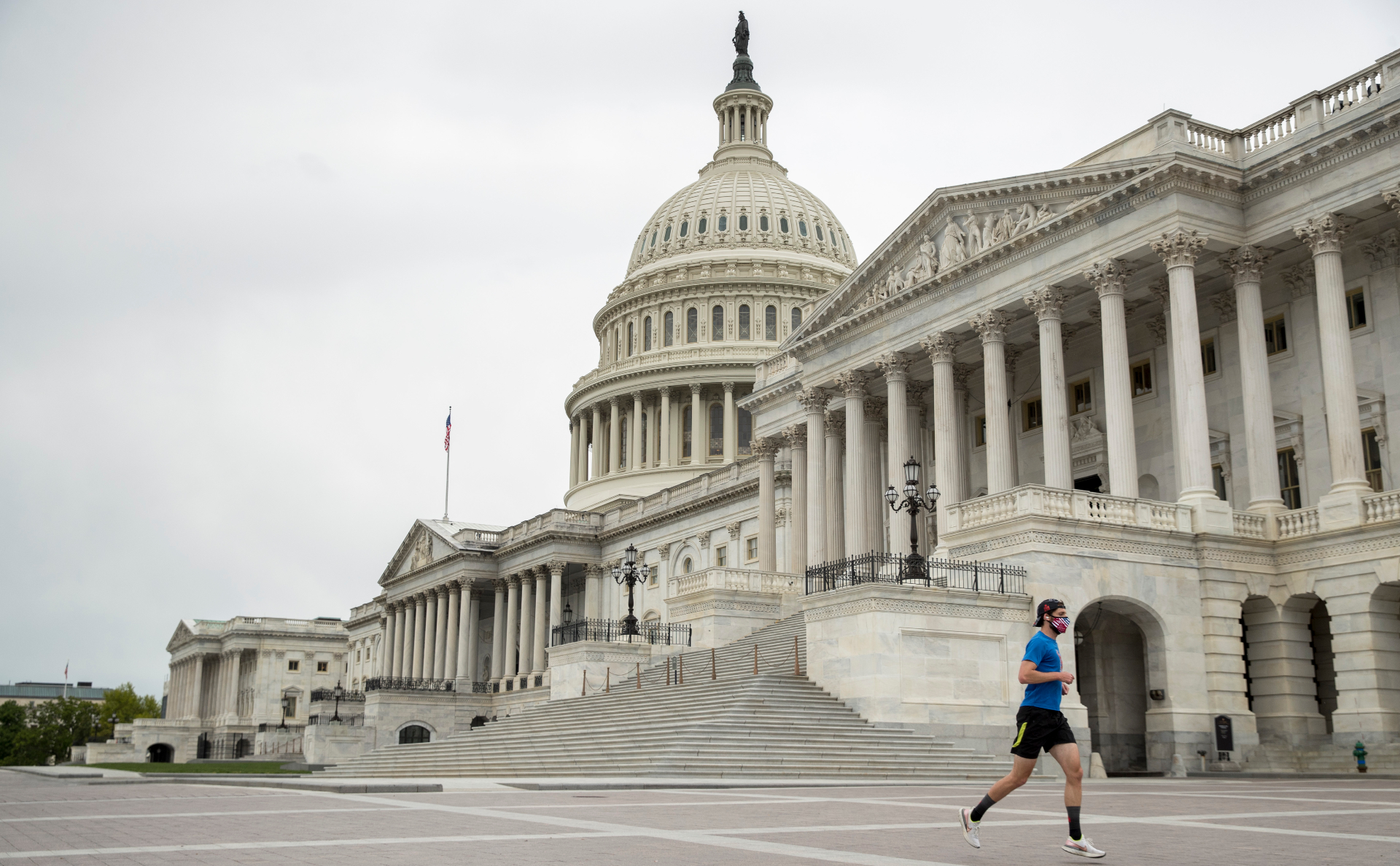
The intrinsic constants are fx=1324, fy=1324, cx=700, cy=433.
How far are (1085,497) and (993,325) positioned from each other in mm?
11236

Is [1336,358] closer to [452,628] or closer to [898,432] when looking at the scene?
[898,432]

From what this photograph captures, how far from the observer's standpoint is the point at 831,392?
55.8 meters

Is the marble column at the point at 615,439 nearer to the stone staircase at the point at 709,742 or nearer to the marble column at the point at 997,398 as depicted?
the marble column at the point at 997,398

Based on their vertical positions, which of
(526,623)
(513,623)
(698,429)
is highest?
(698,429)

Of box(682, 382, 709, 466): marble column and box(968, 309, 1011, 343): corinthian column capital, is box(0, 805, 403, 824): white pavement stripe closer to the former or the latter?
box(968, 309, 1011, 343): corinthian column capital

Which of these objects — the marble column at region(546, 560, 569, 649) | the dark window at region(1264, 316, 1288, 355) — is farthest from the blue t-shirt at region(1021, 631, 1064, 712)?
the marble column at region(546, 560, 569, 649)

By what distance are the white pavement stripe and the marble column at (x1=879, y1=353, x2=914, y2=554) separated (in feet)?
110

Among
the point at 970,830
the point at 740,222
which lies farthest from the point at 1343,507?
the point at 740,222

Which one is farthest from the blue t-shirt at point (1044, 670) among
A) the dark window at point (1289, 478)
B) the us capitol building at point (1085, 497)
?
the dark window at point (1289, 478)

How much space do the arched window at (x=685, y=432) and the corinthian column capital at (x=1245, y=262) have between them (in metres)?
73.8

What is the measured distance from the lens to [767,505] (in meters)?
62.3

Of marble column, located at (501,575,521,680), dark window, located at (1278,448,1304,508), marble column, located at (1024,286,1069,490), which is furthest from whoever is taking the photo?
marble column, located at (501,575,521,680)

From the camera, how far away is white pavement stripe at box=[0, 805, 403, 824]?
16578 millimetres

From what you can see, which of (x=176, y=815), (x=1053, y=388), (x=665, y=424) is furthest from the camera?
(x=665, y=424)
